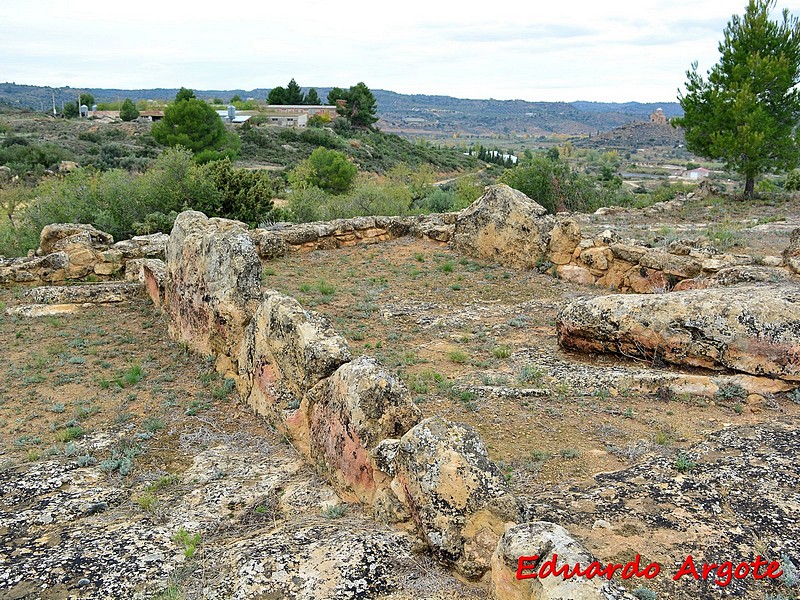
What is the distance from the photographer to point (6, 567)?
14.5 ft

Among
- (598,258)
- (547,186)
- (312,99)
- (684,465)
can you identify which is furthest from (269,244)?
(312,99)

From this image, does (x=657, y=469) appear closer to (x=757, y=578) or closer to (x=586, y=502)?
(x=586, y=502)

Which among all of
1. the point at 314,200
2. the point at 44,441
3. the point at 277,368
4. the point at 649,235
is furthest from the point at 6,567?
the point at 314,200

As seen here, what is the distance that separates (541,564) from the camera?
3.55 meters

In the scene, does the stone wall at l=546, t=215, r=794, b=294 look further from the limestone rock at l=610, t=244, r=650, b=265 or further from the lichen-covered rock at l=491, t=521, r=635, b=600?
the lichen-covered rock at l=491, t=521, r=635, b=600

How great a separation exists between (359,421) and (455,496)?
129cm

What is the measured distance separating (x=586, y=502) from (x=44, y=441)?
5.50 metres

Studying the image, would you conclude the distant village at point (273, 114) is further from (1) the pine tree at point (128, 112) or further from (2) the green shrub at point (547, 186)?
(2) the green shrub at point (547, 186)

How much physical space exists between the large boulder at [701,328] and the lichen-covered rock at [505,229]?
5.32 m

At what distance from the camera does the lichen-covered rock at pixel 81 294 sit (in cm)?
1152

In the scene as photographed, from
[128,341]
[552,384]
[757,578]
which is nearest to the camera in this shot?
[757,578]

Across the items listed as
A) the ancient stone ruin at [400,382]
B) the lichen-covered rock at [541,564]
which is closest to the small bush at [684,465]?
the ancient stone ruin at [400,382]

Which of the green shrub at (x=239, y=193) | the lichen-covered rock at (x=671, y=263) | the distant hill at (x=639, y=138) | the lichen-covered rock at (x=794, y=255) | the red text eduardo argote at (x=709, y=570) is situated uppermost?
the distant hill at (x=639, y=138)

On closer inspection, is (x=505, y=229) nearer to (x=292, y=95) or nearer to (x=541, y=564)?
(x=541, y=564)
